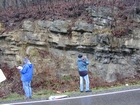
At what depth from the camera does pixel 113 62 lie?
14742 millimetres

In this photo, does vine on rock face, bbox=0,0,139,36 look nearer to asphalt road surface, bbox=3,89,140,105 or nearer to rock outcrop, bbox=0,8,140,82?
rock outcrop, bbox=0,8,140,82

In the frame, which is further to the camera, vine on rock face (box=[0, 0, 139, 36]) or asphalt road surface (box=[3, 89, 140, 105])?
vine on rock face (box=[0, 0, 139, 36])

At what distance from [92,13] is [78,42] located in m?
2.13

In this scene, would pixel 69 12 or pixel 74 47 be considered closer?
pixel 74 47

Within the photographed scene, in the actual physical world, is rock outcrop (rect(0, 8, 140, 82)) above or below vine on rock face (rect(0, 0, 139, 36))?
below

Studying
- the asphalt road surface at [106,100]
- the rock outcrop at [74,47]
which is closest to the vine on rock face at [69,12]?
the rock outcrop at [74,47]

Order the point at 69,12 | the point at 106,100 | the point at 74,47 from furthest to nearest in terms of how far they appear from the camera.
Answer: the point at 69,12
the point at 74,47
the point at 106,100

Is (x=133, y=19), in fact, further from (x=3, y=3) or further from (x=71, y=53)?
(x=3, y=3)

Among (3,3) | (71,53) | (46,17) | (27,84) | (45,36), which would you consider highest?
(3,3)

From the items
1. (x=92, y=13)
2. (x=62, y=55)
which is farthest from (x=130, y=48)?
(x=62, y=55)

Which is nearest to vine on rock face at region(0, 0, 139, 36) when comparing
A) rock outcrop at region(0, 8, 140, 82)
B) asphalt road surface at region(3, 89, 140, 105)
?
rock outcrop at region(0, 8, 140, 82)

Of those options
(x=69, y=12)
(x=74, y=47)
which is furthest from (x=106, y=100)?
(x=69, y=12)

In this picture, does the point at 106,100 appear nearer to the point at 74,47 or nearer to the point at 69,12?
the point at 74,47

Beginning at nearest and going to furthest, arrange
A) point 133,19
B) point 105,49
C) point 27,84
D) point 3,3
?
point 27,84, point 105,49, point 133,19, point 3,3
